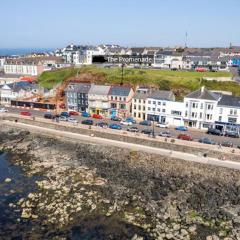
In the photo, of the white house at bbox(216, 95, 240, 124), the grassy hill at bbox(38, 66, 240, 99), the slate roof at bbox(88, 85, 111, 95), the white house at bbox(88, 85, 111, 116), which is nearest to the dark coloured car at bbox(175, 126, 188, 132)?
the white house at bbox(216, 95, 240, 124)

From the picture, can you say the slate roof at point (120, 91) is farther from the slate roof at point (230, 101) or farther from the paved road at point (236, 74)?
the paved road at point (236, 74)

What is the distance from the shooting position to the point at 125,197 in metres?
40.6

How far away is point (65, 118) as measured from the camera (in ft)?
227

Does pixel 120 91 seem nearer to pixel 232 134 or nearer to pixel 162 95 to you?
pixel 162 95

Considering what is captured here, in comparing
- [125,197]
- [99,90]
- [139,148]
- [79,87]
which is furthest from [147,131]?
[79,87]

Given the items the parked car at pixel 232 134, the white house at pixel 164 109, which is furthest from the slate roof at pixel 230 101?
the white house at pixel 164 109

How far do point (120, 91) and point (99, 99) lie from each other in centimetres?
569

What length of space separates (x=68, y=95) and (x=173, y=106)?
28.3 meters

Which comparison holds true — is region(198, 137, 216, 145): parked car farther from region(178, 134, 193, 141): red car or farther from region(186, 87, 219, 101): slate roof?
region(186, 87, 219, 101): slate roof

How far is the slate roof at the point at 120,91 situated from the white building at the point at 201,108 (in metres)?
14.7

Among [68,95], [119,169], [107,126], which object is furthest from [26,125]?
[119,169]

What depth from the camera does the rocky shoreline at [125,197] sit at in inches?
1335

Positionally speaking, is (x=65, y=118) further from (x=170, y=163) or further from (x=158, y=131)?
(x=170, y=163)

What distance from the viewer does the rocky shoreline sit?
33.9 m
